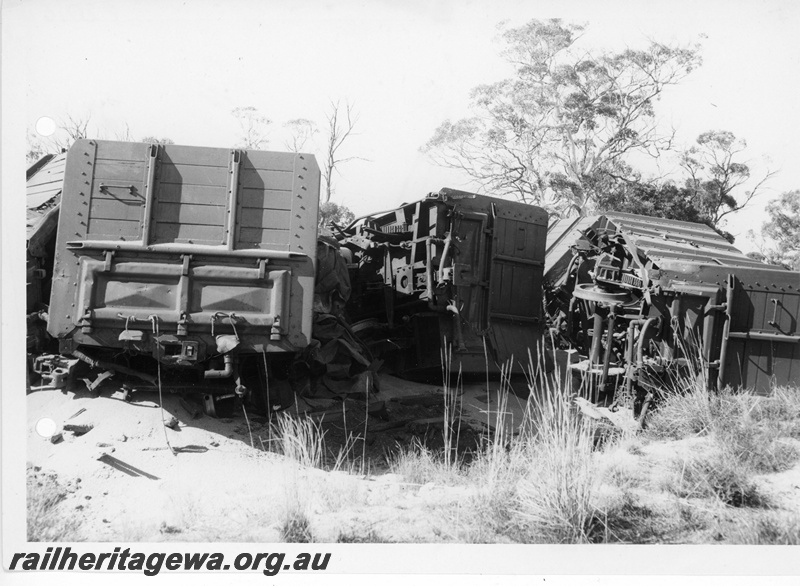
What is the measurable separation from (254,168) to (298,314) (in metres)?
1.33

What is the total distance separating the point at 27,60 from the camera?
5293 millimetres

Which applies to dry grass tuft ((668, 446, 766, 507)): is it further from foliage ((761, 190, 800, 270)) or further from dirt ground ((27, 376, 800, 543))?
foliage ((761, 190, 800, 270))

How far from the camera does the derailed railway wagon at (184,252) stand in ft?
18.9

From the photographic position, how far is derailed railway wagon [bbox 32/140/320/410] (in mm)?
5762

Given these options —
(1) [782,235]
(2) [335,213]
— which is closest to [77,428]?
(2) [335,213]

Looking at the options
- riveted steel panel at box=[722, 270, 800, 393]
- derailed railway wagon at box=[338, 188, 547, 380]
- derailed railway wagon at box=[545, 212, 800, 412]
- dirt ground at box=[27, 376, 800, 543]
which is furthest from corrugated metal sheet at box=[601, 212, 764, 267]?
dirt ground at box=[27, 376, 800, 543]

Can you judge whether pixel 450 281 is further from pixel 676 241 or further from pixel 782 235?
pixel 782 235

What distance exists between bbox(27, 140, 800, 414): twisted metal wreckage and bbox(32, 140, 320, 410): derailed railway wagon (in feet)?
0.04

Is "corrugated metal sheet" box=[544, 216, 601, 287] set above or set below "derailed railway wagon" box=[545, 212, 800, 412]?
above

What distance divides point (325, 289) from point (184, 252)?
2.11 m

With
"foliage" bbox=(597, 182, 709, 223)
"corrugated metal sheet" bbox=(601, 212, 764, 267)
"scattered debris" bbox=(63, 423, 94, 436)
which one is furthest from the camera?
"foliage" bbox=(597, 182, 709, 223)

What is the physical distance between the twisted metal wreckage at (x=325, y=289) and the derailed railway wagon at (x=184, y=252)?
1 centimetres

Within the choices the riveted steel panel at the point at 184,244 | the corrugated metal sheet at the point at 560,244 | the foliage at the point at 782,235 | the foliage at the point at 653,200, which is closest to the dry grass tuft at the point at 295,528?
the riveted steel panel at the point at 184,244

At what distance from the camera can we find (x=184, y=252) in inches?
230
